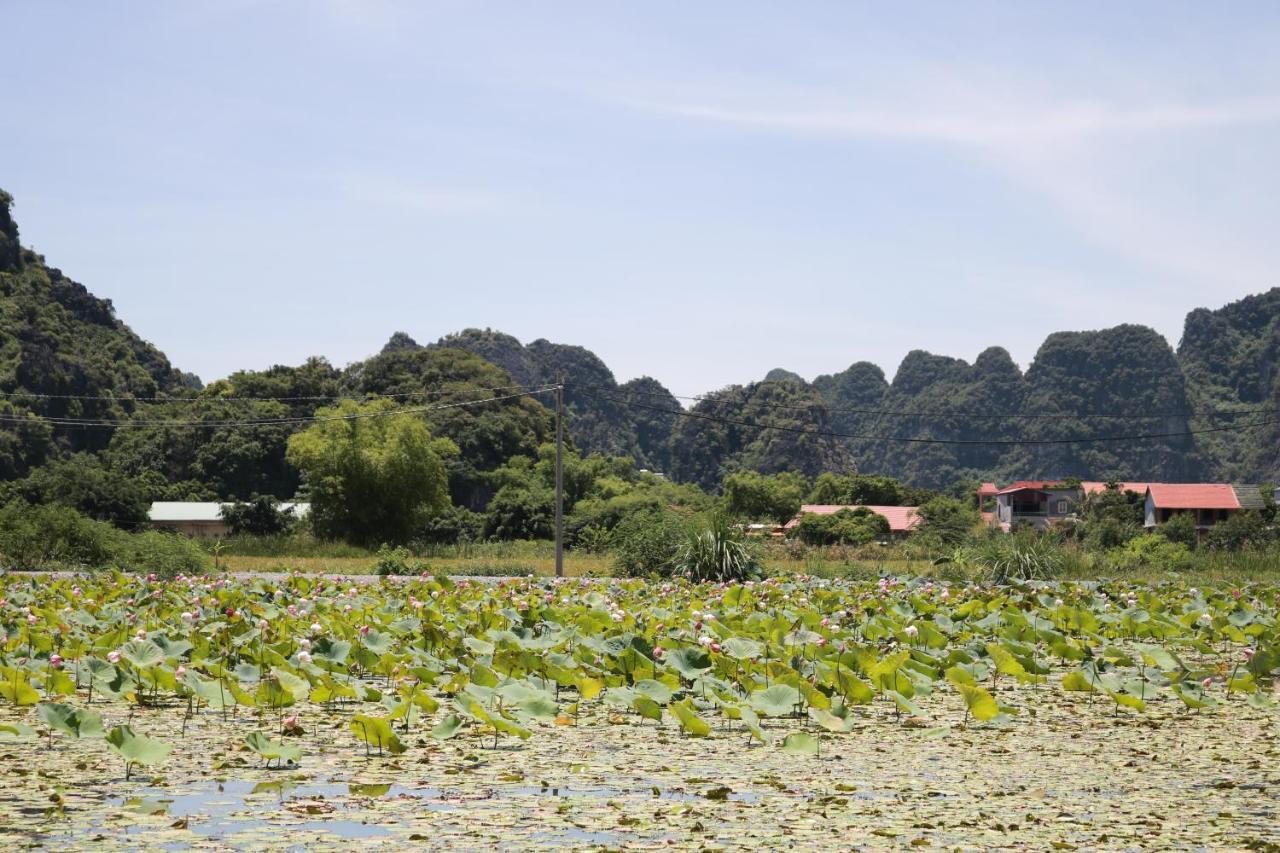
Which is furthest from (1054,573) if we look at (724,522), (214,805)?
(214,805)

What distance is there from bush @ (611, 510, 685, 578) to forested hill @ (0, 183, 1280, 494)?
4.50 m

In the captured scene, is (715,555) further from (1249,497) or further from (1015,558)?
(1249,497)

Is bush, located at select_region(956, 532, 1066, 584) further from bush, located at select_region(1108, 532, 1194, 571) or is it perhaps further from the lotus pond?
the lotus pond

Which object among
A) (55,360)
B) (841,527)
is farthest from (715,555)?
(55,360)

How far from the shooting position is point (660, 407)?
128375mm

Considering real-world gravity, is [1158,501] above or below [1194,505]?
above

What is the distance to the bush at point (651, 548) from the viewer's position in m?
25.0

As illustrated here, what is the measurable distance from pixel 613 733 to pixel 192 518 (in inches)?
2066

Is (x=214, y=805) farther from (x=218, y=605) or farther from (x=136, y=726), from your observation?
(x=218, y=605)

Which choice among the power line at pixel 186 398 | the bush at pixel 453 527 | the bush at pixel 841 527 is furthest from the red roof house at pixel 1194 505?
the power line at pixel 186 398

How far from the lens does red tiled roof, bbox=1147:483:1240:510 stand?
64.5 meters

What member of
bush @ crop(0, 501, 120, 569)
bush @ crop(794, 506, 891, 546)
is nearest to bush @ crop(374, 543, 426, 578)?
bush @ crop(0, 501, 120, 569)

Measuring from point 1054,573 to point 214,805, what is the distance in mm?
20211

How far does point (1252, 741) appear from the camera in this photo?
297 inches
